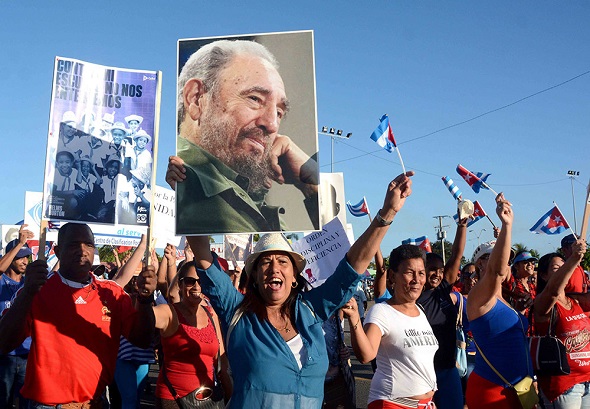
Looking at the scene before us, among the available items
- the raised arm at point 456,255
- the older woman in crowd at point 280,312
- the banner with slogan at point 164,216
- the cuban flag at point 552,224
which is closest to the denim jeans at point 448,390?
the raised arm at point 456,255

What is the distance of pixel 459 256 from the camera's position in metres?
6.16

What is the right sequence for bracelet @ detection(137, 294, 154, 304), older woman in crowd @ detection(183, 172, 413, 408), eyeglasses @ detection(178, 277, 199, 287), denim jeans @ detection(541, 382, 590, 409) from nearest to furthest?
1. older woman in crowd @ detection(183, 172, 413, 408)
2. bracelet @ detection(137, 294, 154, 304)
3. denim jeans @ detection(541, 382, 590, 409)
4. eyeglasses @ detection(178, 277, 199, 287)

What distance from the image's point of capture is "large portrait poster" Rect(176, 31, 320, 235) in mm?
3799

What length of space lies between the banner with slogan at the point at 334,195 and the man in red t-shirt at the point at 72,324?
5.24 m

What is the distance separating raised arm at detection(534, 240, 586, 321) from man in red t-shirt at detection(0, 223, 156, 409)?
3.09 meters

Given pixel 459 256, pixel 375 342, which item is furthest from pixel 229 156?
pixel 459 256

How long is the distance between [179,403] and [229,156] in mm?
2271

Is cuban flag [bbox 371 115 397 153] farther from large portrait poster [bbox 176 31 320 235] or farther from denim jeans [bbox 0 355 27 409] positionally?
denim jeans [bbox 0 355 27 409]

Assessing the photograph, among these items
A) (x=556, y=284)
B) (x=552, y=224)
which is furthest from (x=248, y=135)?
(x=552, y=224)

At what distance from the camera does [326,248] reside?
812cm

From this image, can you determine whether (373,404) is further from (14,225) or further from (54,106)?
(14,225)

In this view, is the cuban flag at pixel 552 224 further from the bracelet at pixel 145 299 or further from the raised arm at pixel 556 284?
the bracelet at pixel 145 299

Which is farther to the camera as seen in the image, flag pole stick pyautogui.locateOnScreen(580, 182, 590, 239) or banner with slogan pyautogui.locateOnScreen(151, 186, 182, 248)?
banner with slogan pyautogui.locateOnScreen(151, 186, 182, 248)

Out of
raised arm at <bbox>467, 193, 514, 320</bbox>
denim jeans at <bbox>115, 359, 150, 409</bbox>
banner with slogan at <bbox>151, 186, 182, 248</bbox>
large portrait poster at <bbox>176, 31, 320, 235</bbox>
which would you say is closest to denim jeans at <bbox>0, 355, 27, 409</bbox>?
denim jeans at <bbox>115, 359, 150, 409</bbox>
